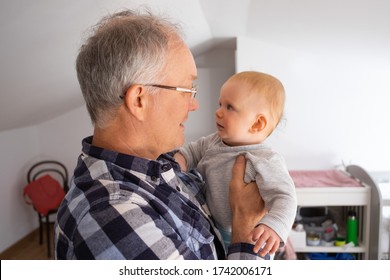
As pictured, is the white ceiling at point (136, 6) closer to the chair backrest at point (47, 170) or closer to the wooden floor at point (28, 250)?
the chair backrest at point (47, 170)

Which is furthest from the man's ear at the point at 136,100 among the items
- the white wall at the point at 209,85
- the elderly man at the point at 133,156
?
the white wall at the point at 209,85

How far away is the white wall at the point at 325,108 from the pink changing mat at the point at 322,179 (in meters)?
0.25

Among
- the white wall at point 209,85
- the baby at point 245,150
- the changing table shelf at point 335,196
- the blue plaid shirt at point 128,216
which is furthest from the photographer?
the white wall at point 209,85

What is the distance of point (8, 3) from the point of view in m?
0.85

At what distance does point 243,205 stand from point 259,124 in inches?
9.8

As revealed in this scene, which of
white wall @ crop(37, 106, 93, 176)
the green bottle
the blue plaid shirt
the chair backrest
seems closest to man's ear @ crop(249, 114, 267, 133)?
the blue plaid shirt

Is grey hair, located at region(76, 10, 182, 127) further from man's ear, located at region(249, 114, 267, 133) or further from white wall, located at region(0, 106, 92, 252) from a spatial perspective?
white wall, located at region(0, 106, 92, 252)

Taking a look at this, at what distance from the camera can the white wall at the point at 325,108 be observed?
8.34 feet

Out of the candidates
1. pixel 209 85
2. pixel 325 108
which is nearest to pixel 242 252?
pixel 325 108

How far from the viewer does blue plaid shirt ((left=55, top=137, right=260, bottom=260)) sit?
0.48m

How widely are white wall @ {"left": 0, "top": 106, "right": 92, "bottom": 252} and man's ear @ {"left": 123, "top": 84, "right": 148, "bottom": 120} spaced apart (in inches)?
92.7

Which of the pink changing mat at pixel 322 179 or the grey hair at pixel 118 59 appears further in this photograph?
the pink changing mat at pixel 322 179

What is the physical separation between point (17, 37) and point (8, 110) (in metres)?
1.04
